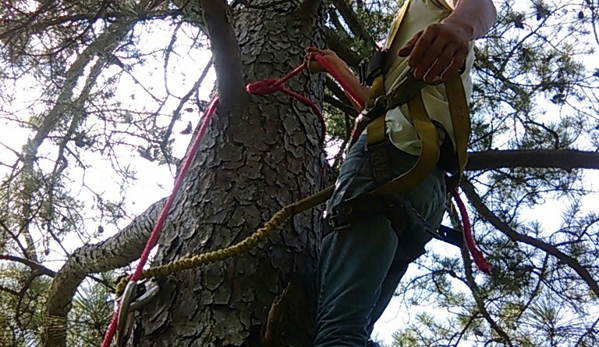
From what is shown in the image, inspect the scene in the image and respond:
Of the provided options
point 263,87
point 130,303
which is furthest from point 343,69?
point 130,303

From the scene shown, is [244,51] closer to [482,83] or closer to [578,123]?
[482,83]

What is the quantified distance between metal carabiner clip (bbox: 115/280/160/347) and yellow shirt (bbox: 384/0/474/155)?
50cm

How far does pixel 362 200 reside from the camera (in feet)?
3.32

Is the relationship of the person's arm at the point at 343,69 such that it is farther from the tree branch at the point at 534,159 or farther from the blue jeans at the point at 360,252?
the tree branch at the point at 534,159

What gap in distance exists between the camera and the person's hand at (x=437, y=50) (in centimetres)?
90

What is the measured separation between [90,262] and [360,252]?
1304 millimetres

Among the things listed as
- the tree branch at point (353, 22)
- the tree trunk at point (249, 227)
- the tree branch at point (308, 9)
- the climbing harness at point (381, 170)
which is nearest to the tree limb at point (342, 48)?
the tree branch at point (353, 22)

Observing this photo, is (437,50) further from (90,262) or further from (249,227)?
(90,262)

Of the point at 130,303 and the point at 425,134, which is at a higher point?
the point at 425,134

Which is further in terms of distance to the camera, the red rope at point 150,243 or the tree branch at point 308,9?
the tree branch at point 308,9

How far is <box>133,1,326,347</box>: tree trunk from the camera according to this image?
103 cm

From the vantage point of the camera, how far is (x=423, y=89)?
112 centimetres

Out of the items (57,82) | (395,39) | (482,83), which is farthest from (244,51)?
(482,83)

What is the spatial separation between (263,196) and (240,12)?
0.85 metres
